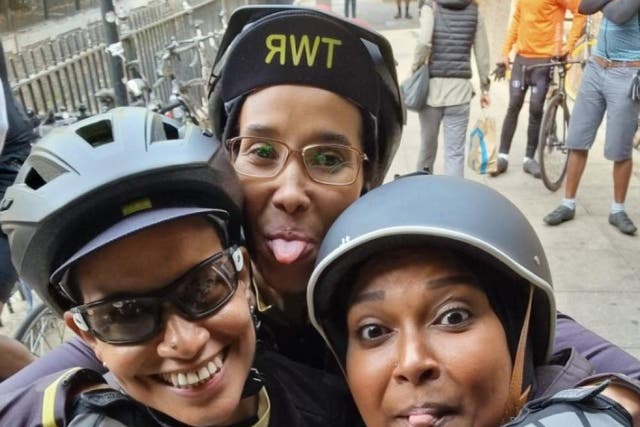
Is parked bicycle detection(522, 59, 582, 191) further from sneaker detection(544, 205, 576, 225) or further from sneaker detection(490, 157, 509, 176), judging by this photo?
sneaker detection(544, 205, 576, 225)

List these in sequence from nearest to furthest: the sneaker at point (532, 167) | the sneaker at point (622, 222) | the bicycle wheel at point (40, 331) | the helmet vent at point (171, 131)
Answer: the helmet vent at point (171, 131)
the bicycle wheel at point (40, 331)
the sneaker at point (622, 222)
the sneaker at point (532, 167)

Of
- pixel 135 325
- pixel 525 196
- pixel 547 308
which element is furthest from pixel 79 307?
pixel 525 196

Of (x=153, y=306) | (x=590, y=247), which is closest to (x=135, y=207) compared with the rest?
(x=153, y=306)

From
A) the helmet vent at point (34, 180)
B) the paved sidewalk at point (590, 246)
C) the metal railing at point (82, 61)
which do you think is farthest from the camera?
the metal railing at point (82, 61)

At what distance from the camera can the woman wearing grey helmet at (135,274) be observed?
64.2 inches

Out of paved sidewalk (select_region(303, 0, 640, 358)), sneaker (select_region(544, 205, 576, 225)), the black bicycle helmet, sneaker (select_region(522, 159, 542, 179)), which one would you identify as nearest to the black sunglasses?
the black bicycle helmet

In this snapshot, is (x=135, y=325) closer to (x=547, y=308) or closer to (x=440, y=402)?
(x=440, y=402)

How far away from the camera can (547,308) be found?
1827 mm

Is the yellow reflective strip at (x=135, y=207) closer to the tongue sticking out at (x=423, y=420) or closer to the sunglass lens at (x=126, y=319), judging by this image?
the sunglass lens at (x=126, y=319)

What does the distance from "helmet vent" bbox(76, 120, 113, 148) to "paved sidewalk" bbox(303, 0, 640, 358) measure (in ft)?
14.0

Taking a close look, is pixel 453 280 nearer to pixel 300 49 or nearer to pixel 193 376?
pixel 193 376

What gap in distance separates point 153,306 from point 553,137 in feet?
23.7

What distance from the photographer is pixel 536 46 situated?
7883mm

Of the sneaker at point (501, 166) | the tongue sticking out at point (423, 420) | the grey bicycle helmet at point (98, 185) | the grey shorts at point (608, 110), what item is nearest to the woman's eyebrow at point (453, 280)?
the tongue sticking out at point (423, 420)
